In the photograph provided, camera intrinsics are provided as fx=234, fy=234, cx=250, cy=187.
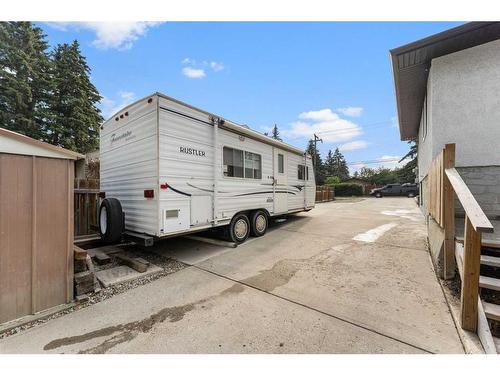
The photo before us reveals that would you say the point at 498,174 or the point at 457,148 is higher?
the point at 457,148

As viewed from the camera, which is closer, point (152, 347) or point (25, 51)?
point (152, 347)

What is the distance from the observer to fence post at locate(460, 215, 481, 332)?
2281mm

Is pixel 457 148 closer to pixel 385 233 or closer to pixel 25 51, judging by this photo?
pixel 385 233

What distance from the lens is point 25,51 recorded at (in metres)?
16.7

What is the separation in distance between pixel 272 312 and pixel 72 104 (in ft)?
74.9

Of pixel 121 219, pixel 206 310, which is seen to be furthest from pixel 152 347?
pixel 121 219

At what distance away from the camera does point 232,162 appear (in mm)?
5523

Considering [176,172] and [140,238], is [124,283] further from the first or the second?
[176,172]

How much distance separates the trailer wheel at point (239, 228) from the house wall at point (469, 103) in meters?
4.45

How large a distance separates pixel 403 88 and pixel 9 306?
29.5ft

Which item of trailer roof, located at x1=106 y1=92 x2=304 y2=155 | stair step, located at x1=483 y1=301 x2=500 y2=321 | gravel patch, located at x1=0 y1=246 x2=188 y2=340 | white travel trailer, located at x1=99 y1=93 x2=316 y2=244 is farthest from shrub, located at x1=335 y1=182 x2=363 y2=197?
stair step, located at x1=483 y1=301 x2=500 y2=321

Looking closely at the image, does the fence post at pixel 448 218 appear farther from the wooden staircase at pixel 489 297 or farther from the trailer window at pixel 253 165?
the trailer window at pixel 253 165

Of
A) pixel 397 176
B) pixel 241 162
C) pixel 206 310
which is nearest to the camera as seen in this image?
pixel 206 310

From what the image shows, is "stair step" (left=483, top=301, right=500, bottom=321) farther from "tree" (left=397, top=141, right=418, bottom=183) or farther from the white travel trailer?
"tree" (left=397, top=141, right=418, bottom=183)
